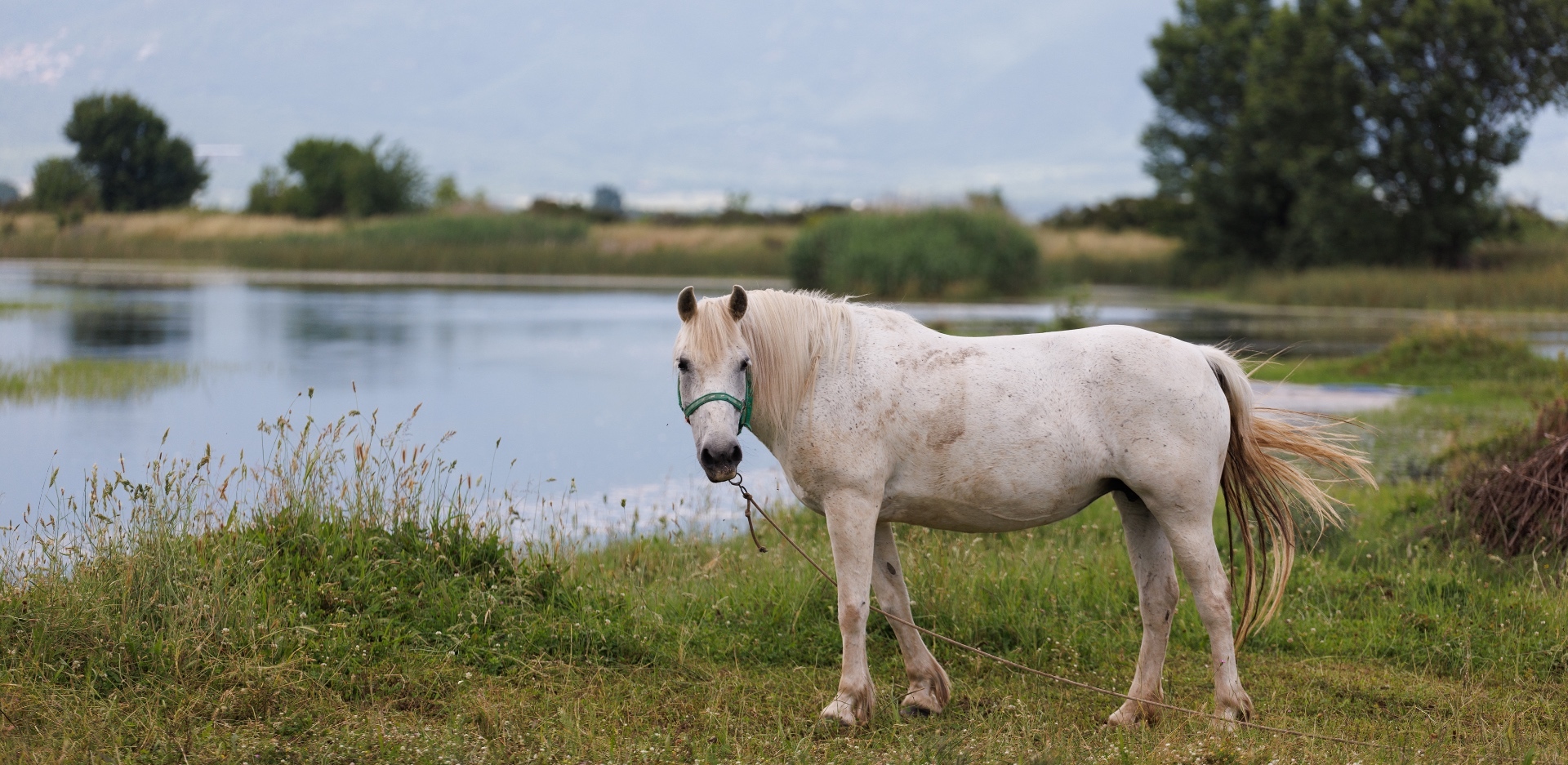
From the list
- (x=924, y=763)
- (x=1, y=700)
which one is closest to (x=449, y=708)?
(x=1, y=700)

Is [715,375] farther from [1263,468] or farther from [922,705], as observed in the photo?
[1263,468]

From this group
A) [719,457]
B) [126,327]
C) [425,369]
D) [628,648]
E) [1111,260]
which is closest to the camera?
[719,457]

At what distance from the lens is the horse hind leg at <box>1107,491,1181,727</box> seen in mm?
4195

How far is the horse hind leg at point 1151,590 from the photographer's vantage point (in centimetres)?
420

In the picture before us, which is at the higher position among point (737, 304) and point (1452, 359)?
point (737, 304)

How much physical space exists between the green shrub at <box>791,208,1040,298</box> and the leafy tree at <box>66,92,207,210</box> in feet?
99.3

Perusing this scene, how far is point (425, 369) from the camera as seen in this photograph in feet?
52.0

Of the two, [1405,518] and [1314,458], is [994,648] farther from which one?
[1405,518]

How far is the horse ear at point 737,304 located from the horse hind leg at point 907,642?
992mm

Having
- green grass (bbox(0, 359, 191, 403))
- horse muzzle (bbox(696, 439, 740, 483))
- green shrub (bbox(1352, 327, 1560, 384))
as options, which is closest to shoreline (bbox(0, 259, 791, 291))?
green shrub (bbox(1352, 327, 1560, 384))

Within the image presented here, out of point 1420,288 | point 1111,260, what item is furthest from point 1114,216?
point 1420,288

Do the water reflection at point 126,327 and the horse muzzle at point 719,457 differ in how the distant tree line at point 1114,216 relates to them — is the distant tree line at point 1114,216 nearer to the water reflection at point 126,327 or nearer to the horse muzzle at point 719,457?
the water reflection at point 126,327

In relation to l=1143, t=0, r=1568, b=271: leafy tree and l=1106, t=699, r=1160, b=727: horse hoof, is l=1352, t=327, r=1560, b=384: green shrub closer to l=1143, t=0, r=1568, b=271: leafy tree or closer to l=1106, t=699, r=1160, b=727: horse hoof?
l=1106, t=699, r=1160, b=727: horse hoof

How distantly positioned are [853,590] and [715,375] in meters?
0.88
